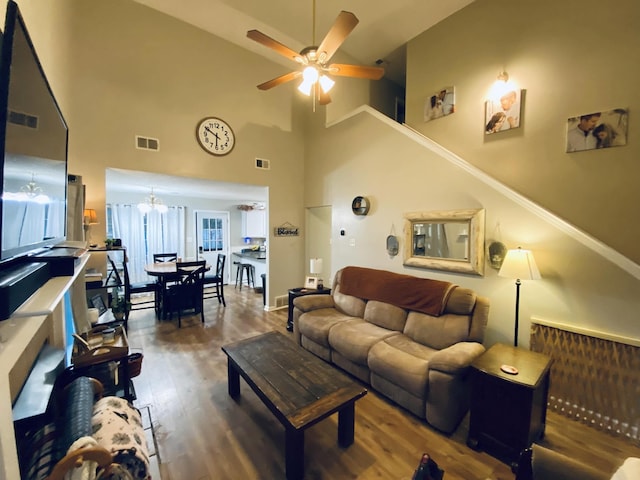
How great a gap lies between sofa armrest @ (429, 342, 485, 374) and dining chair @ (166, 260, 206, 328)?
3.74m

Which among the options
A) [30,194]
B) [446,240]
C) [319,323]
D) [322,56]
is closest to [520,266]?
[446,240]

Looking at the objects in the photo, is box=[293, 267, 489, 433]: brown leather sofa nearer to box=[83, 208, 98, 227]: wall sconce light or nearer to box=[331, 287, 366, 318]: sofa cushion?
box=[331, 287, 366, 318]: sofa cushion

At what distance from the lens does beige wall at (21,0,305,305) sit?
3312 mm

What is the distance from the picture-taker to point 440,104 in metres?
4.02

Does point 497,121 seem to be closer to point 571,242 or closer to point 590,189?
point 590,189

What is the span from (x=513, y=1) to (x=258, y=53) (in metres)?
3.81

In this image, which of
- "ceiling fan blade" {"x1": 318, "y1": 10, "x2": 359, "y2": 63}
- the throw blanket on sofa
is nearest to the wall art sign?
the throw blanket on sofa

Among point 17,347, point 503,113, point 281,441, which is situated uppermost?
point 503,113

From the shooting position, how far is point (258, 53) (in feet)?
15.4

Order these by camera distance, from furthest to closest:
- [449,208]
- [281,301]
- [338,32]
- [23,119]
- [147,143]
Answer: [281,301] < [147,143] < [449,208] < [338,32] < [23,119]

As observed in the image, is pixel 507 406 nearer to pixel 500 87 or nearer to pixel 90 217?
pixel 500 87

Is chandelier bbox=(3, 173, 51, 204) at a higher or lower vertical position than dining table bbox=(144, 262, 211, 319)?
higher

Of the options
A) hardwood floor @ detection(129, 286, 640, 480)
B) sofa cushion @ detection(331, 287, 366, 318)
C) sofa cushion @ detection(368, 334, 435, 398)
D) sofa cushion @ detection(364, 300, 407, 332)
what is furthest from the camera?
sofa cushion @ detection(331, 287, 366, 318)

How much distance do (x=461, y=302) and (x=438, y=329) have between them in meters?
0.35
